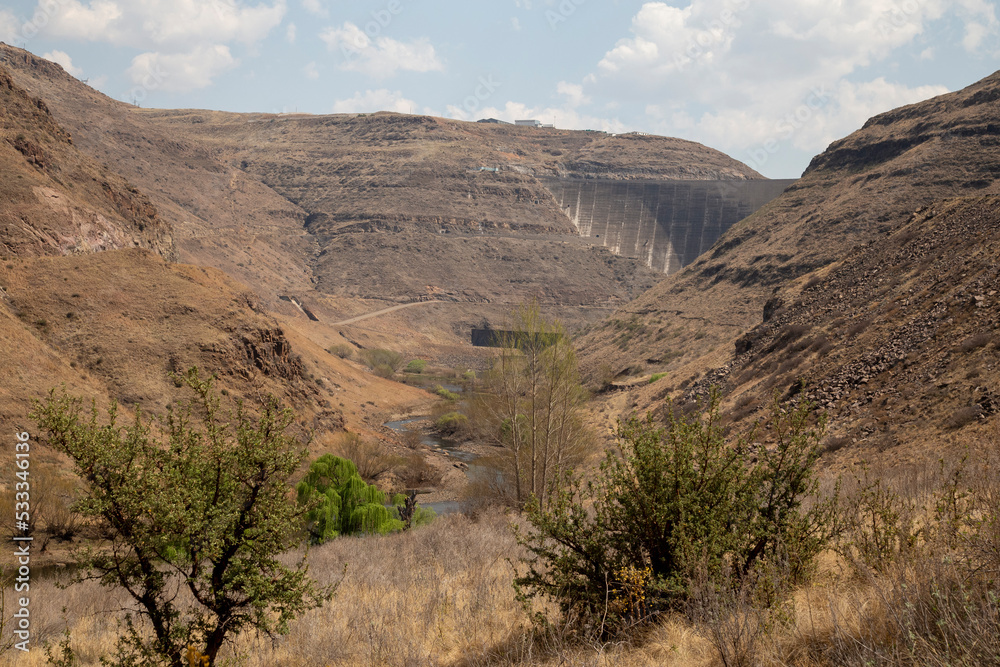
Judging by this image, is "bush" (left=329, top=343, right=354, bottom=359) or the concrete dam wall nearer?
"bush" (left=329, top=343, right=354, bottom=359)

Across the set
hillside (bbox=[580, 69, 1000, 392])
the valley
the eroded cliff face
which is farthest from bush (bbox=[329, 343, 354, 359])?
hillside (bbox=[580, 69, 1000, 392])

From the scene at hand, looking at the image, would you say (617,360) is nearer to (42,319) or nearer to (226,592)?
(42,319)

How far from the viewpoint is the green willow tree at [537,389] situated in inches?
730

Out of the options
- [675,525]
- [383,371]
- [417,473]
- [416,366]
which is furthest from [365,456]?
[416,366]

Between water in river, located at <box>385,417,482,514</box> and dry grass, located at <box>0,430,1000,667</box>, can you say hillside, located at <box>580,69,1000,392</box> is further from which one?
dry grass, located at <box>0,430,1000,667</box>

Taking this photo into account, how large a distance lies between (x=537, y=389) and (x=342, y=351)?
48.5 metres

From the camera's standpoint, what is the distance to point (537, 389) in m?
19.3

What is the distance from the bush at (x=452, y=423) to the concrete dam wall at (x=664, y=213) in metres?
66.1

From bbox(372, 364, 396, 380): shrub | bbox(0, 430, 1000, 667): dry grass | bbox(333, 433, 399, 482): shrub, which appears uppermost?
bbox(0, 430, 1000, 667): dry grass

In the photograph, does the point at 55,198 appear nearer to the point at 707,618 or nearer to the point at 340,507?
the point at 340,507

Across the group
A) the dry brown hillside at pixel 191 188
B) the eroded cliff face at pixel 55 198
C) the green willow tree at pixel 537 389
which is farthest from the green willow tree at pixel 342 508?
the dry brown hillside at pixel 191 188

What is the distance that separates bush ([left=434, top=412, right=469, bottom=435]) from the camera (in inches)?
1774

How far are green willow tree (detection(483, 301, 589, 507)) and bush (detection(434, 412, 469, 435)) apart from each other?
2472 centimetres

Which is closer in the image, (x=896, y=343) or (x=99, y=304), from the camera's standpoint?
(x=896, y=343)
